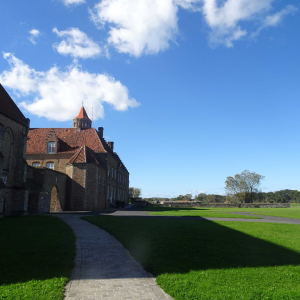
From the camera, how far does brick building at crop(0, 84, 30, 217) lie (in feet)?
78.0

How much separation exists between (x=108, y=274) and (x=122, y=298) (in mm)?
1702

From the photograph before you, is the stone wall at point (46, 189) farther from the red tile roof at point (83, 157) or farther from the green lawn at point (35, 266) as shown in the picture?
the green lawn at point (35, 266)

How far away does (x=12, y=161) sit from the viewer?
25.0 metres

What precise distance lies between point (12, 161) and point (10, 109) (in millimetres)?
4850

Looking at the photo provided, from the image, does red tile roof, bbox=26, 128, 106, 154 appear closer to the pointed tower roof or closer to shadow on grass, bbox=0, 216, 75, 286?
the pointed tower roof

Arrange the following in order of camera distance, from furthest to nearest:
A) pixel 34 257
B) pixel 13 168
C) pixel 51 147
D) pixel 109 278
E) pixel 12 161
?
pixel 51 147 < pixel 13 168 < pixel 12 161 < pixel 34 257 < pixel 109 278

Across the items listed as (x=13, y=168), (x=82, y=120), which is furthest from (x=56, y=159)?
(x=82, y=120)

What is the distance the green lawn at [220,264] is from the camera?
590 centimetres

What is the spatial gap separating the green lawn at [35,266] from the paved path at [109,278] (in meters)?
0.29

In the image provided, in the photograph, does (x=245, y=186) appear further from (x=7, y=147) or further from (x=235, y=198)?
(x=7, y=147)

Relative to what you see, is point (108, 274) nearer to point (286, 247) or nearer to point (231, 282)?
point (231, 282)

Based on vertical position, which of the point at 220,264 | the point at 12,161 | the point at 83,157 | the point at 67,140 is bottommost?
the point at 220,264

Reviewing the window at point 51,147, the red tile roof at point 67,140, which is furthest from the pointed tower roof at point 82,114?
the window at point 51,147

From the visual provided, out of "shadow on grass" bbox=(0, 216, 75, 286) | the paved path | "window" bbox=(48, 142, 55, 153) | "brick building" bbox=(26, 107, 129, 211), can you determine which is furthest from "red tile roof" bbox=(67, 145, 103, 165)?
the paved path
